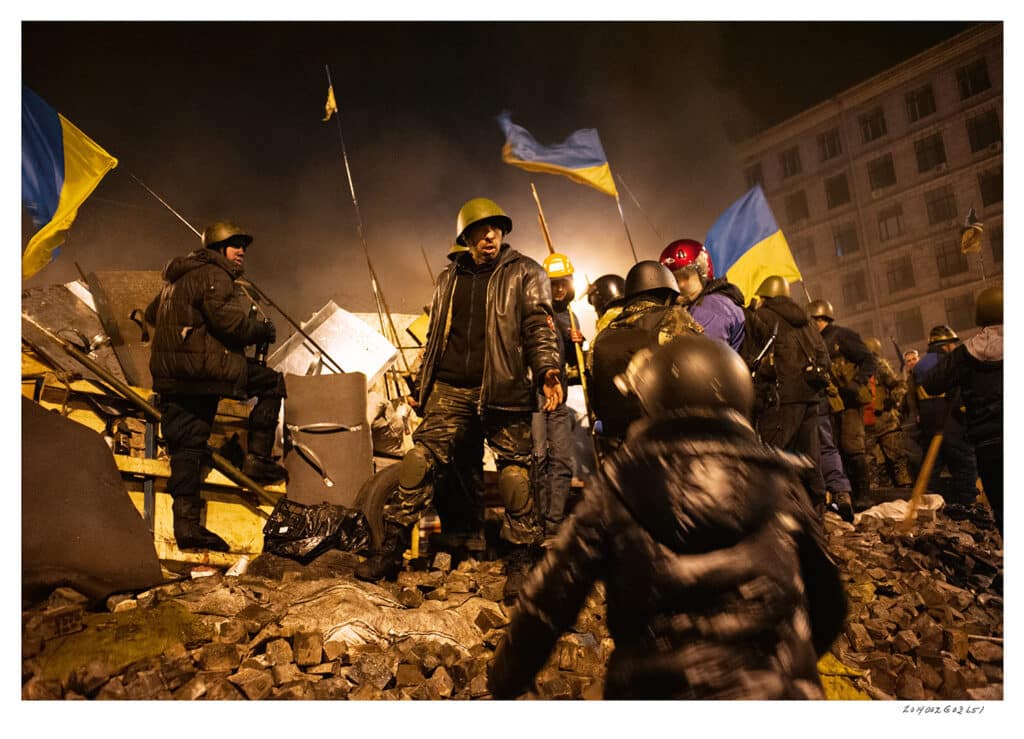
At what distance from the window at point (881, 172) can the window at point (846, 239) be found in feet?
8.95

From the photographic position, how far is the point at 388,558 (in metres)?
4.14

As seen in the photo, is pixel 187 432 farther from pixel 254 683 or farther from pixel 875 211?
pixel 875 211

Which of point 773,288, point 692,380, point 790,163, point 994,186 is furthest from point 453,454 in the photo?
point 790,163

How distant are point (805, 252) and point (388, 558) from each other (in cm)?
3734

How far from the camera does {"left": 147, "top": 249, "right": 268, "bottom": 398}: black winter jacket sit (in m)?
→ 4.47

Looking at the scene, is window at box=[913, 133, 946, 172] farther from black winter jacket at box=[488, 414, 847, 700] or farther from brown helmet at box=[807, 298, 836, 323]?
black winter jacket at box=[488, 414, 847, 700]

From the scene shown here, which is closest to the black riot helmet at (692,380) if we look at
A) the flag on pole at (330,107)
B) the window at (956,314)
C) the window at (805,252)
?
the flag on pole at (330,107)

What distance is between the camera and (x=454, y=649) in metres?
3.22

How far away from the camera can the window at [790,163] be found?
97.1ft

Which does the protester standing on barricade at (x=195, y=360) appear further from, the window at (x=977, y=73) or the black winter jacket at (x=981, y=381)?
the black winter jacket at (x=981, y=381)

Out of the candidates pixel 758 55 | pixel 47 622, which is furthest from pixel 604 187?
pixel 47 622

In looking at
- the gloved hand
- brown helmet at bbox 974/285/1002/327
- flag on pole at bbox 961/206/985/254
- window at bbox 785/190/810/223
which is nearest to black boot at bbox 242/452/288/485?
the gloved hand
